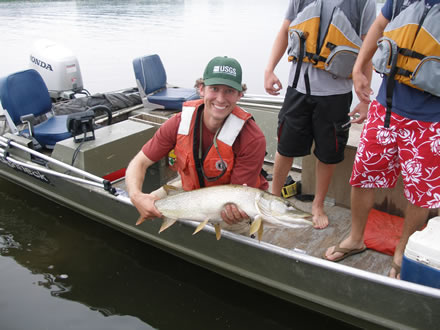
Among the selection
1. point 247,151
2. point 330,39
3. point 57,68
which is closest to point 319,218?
point 247,151

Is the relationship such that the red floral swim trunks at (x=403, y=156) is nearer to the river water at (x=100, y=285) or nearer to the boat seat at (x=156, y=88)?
the river water at (x=100, y=285)

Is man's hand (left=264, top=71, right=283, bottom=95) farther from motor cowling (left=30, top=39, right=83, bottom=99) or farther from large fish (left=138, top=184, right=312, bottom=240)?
motor cowling (left=30, top=39, right=83, bottom=99)

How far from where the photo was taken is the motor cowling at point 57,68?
583 centimetres

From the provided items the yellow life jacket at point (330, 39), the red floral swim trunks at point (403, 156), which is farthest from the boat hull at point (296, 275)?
the yellow life jacket at point (330, 39)

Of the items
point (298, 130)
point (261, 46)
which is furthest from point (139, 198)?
point (261, 46)

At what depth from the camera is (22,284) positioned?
3838 millimetres

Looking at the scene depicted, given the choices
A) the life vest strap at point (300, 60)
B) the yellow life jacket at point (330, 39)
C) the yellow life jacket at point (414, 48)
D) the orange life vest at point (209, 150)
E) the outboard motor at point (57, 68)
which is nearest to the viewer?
the yellow life jacket at point (414, 48)

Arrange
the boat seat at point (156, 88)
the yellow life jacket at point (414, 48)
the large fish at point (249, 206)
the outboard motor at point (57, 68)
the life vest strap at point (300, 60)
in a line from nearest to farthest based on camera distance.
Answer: the yellow life jacket at point (414, 48) < the large fish at point (249, 206) < the life vest strap at point (300, 60) < the boat seat at point (156, 88) < the outboard motor at point (57, 68)

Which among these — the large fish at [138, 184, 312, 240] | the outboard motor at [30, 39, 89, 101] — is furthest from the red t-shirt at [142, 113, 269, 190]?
the outboard motor at [30, 39, 89, 101]

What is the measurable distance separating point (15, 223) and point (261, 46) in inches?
565

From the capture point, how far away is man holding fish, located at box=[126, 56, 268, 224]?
2.58 metres

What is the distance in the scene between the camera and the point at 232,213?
7.86 feet

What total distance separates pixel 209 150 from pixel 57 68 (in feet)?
13.3

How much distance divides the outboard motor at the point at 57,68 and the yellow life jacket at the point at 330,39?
13.0 feet
